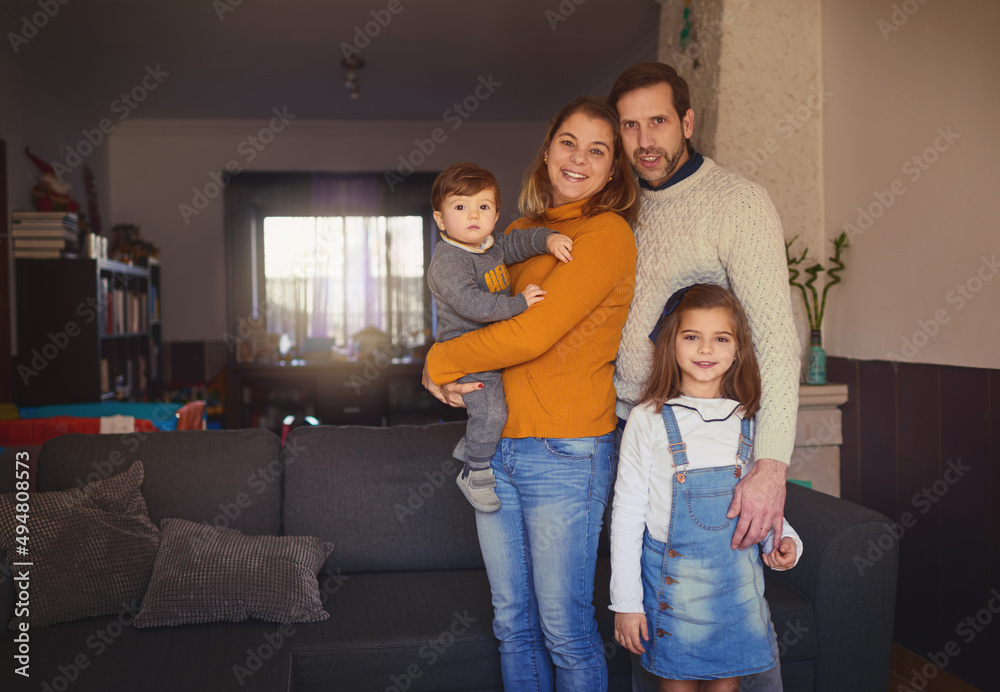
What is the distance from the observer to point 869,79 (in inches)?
103

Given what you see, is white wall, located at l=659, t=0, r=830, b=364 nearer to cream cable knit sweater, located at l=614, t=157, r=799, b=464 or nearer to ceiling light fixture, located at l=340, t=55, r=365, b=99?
cream cable knit sweater, located at l=614, t=157, r=799, b=464

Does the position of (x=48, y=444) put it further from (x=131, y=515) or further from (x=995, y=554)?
(x=995, y=554)

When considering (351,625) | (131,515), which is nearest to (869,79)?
(351,625)

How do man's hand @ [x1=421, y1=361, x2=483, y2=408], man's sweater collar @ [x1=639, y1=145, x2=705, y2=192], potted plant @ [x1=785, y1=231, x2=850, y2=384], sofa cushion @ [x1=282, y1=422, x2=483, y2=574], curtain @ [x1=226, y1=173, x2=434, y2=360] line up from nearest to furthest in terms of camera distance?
man's hand @ [x1=421, y1=361, x2=483, y2=408], man's sweater collar @ [x1=639, y1=145, x2=705, y2=192], sofa cushion @ [x1=282, y1=422, x2=483, y2=574], potted plant @ [x1=785, y1=231, x2=850, y2=384], curtain @ [x1=226, y1=173, x2=434, y2=360]

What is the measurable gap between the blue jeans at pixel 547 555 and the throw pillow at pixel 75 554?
1022 millimetres

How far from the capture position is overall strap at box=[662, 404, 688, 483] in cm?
142

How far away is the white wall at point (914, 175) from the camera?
6.89ft

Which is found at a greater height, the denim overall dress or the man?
the man

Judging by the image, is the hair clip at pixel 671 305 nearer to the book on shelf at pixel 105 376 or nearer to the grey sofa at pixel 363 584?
the grey sofa at pixel 363 584
